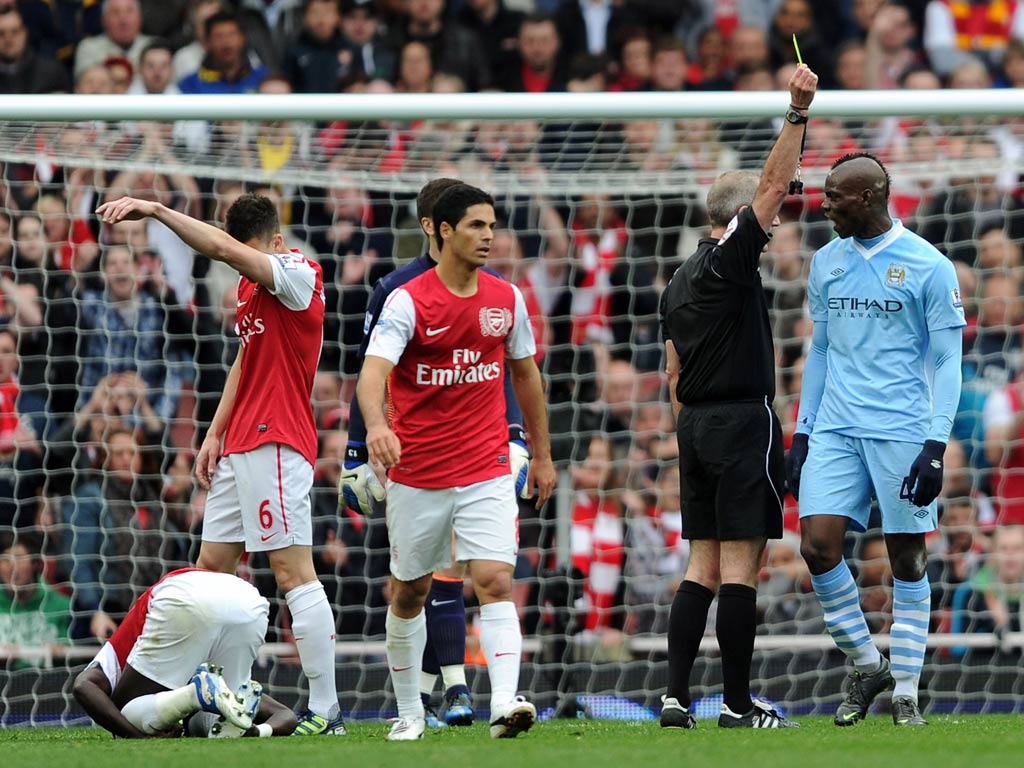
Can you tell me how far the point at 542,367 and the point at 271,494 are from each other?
371 centimetres

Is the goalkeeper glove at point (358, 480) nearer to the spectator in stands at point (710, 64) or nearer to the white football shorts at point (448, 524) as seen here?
the white football shorts at point (448, 524)

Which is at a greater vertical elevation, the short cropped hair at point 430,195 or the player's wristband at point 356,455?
the short cropped hair at point 430,195

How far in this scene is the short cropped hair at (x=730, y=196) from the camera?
6863 mm

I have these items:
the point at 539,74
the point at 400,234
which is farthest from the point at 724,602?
the point at 539,74

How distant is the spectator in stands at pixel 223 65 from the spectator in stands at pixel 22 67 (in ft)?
3.04

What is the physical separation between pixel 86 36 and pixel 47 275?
3735 mm

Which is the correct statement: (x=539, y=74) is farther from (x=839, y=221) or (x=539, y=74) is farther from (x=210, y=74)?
(x=839, y=221)

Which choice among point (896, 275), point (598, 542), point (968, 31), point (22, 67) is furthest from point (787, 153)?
point (968, 31)

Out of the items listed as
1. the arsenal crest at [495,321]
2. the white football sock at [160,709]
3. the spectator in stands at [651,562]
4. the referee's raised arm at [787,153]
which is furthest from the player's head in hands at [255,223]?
the spectator in stands at [651,562]

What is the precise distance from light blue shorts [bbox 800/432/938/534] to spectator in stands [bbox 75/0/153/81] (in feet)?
25.4

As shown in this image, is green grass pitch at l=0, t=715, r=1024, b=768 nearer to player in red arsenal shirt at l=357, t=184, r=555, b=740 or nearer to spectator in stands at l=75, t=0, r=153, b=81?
player in red arsenal shirt at l=357, t=184, r=555, b=740

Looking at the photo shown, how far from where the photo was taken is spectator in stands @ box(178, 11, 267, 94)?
1266 cm

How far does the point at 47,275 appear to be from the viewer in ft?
33.1

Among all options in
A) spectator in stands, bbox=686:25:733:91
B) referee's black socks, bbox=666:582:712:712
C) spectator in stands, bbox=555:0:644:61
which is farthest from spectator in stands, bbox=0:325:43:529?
spectator in stands, bbox=686:25:733:91
